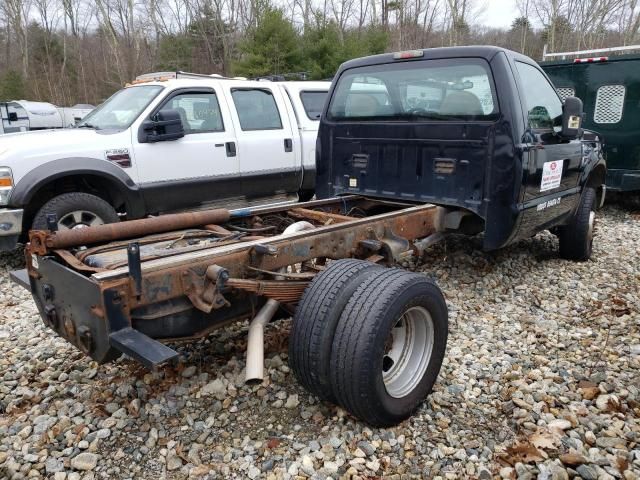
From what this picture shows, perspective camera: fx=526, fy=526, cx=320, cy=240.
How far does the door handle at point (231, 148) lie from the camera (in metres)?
6.47

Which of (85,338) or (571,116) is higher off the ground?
(571,116)

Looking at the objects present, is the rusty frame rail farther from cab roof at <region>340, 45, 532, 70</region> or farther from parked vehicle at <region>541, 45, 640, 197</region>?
parked vehicle at <region>541, 45, 640, 197</region>

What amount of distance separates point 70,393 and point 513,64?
3.93 m

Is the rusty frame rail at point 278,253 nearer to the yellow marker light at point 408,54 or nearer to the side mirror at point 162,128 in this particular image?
the yellow marker light at point 408,54

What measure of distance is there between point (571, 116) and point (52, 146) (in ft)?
16.1

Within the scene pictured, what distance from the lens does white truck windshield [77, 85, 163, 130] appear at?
5.97 meters

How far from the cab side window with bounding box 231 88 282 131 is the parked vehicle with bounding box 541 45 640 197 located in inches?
194

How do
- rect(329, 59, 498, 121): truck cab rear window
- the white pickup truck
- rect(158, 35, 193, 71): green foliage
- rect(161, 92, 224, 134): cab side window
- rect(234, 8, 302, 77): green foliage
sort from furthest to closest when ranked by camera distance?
rect(158, 35, 193, 71): green foliage, rect(234, 8, 302, 77): green foliage, rect(161, 92, 224, 134): cab side window, the white pickup truck, rect(329, 59, 498, 121): truck cab rear window

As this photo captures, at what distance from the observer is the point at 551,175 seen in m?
4.58

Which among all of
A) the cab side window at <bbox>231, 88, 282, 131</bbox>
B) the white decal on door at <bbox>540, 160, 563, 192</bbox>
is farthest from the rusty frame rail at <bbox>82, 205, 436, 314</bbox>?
the cab side window at <bbox>231, 88, 282, 131</bbox>

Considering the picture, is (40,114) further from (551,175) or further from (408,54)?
(551,175)

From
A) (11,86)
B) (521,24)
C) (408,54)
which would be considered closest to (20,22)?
(11,86)

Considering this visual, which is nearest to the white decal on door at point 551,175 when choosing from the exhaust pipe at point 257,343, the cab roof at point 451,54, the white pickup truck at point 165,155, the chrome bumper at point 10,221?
the cab roof at point 451,54

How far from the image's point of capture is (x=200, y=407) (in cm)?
297
